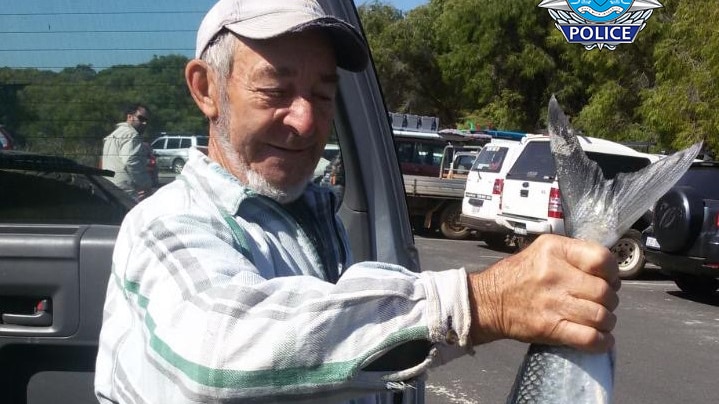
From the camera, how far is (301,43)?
1.71 metres

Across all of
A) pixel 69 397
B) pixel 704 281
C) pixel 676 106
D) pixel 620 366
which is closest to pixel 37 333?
pixel 69 397

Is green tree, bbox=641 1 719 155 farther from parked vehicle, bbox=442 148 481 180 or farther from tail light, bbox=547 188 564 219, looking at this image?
tail light, bbox=547 188 564 219

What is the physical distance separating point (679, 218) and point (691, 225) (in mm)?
164

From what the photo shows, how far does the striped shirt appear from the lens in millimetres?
1344

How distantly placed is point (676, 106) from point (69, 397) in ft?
56.4

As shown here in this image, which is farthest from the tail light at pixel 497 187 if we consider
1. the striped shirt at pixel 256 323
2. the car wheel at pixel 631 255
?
the striped shirt at pixel 256 323

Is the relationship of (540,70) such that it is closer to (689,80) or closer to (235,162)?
(689,80)

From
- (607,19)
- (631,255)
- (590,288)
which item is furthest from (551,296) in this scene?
(607,19)

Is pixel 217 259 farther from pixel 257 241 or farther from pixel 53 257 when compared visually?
pixel 53 257

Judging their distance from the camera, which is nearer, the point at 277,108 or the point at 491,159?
the point at 277,108

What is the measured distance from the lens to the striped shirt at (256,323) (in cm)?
134

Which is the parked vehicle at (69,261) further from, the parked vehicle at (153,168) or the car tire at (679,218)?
the car tire at (679,218)

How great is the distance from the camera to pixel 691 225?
1015cm

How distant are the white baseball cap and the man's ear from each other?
0.10 feet
